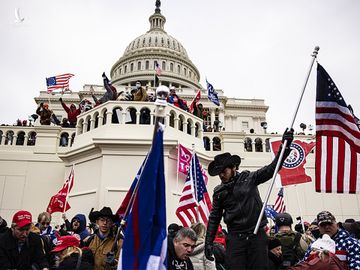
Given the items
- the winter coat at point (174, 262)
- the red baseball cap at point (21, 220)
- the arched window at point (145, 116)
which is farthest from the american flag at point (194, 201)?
the arched window at point (145, 116)

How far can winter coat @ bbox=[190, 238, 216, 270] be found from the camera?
4504mm

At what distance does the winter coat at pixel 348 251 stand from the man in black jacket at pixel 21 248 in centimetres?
339

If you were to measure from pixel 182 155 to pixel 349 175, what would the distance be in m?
7.84

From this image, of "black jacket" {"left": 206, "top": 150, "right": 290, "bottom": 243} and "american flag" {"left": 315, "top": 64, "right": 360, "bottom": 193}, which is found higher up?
"american flag" {"left": 315, "top": 64, "right": 360, "bottom": 193}

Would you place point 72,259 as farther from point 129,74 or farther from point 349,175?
point 129,74

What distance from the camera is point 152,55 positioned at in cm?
7181

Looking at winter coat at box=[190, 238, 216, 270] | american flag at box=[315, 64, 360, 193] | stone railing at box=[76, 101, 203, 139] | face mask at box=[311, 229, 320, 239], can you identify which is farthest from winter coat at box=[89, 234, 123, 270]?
stone railing at box=[76, 101, 203, 139]

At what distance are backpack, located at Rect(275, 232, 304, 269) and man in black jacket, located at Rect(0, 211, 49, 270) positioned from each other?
343 cm

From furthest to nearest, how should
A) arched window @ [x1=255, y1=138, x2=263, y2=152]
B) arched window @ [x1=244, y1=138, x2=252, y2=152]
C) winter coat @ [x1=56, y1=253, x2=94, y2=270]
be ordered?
arched window @ [x1=255, y1=138, x2=263, y2=152], arched window @ [x1=244, y1=138, x2=252, y2=152], winter coat @ [x1=56, y1=253, x2=94, y2=270]

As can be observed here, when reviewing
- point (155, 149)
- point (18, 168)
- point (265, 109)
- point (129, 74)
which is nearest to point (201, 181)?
point (155, 149)

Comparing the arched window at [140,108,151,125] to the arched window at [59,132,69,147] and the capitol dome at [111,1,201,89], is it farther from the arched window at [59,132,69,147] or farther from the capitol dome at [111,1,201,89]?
the capitol dome at [111,1,201,89]

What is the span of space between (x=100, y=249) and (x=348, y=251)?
116 inches

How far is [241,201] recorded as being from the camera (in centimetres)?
429

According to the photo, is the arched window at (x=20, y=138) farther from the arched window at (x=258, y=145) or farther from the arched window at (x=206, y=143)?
the arched window at (x=258, y=145)
